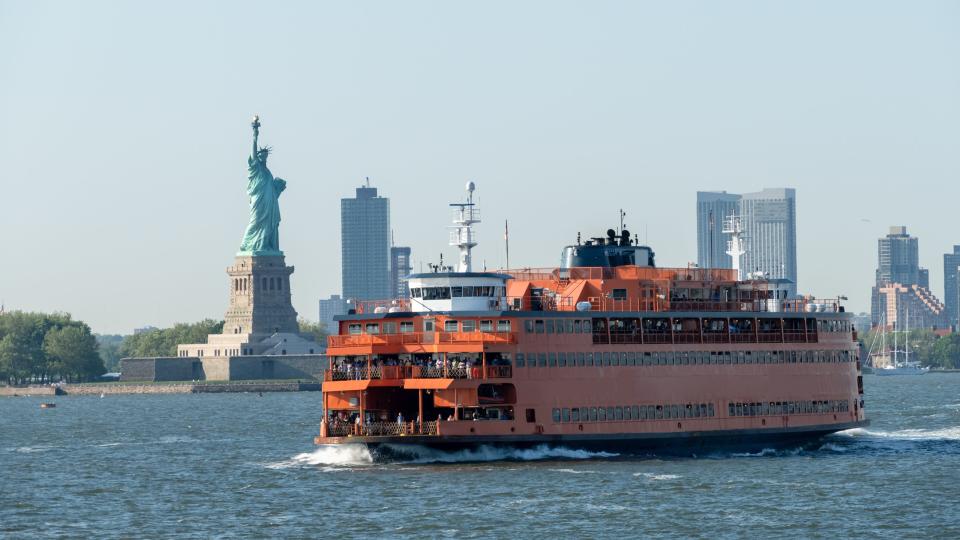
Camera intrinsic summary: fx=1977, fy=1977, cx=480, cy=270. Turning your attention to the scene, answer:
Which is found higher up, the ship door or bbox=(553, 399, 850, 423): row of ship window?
the ship door

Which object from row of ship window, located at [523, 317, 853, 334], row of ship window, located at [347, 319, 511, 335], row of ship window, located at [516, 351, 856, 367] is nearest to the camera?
row of ship window, located at [347, 319, 511, 335]

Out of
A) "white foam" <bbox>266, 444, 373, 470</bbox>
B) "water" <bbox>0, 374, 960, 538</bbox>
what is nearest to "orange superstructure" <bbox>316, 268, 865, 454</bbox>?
"white foam" <bbox>266, 444, 373, 470</bbox>

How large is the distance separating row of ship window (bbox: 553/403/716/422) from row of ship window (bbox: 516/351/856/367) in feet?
6.30

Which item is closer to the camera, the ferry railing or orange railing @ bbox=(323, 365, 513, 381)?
orange railing @ bbox=(323, 365, 513, 381)

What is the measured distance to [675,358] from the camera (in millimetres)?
89625

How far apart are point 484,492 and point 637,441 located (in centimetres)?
1497

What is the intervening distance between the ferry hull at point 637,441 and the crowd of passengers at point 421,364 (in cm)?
287

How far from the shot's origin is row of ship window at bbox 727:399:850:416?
92.4 meters

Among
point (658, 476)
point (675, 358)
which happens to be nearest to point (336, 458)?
point (658, 476)

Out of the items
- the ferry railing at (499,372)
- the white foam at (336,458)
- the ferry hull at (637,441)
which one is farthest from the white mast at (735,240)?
the white foam at (336,458)

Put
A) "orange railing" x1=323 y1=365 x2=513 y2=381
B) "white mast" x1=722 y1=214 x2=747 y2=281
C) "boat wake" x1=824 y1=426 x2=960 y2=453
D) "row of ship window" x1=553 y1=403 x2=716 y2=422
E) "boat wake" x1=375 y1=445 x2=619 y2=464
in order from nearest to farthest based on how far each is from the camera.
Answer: "orange railing" x1=323 y1=365 x2=513 y2=381, "boat wake" x1=375 y1=445 x2=619 y2=464, "row of ship window" x1=553 y1=403 x2=716 y2=422, "boat wake" x1=824 y1=426 x2=960 y2=453, "white mast" x1=722 y1=214 x2=747 y2=281

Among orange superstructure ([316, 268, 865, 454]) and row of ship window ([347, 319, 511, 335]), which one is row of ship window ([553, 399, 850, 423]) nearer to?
orange superstructure ([316, 268, 865, 454])

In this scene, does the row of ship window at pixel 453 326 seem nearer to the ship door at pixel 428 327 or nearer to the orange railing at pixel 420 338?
the ship door at pixel 428 327

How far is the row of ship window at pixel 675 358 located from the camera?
84.5 metres
